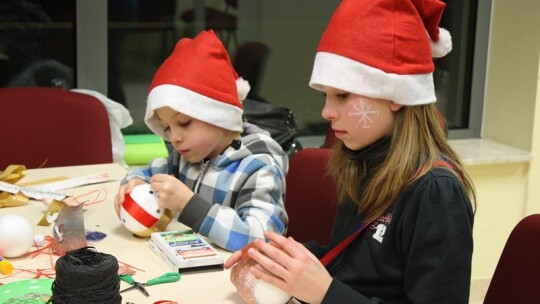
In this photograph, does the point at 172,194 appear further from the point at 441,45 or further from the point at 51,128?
the point at 51,128

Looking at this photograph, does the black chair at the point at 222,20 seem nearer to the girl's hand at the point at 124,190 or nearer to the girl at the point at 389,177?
the girl's hand at the point at 124,190

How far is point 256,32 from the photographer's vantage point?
3.67 m

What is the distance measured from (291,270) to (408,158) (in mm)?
330

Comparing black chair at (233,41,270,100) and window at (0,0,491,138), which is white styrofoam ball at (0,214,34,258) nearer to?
window at (0,0,491,138)

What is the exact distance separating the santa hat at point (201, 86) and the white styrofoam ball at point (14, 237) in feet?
1.55

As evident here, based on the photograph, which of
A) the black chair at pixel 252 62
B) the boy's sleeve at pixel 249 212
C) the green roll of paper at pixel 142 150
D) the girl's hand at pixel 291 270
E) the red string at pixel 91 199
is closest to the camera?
the girl's hand at pixel 291 270

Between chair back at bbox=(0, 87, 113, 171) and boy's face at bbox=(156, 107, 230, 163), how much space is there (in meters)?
0.77

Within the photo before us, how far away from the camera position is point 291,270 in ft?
5.02

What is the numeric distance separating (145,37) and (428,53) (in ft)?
6.53

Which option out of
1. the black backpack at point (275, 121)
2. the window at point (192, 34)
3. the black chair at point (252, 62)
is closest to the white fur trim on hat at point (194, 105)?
the black backpack at point (275, 121)

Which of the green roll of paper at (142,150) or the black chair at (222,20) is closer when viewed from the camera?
the green roll of paper at (142,150)

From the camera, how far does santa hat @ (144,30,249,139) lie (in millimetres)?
Result: 2121

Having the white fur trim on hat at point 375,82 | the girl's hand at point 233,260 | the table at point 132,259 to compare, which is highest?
the white fur trim on hat at point 375,82

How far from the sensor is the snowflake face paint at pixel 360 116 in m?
1.71
